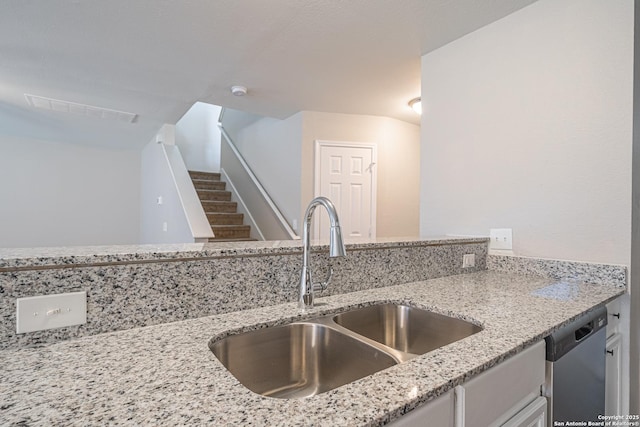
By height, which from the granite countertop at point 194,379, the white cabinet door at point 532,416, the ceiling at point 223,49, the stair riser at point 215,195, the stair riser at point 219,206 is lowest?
the white cabinet door at point 532,416

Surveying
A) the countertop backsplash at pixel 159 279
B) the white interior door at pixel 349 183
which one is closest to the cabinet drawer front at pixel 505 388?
the countertop backsplash at pixel 159 279

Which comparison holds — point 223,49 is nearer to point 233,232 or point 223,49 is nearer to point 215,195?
point 233,232

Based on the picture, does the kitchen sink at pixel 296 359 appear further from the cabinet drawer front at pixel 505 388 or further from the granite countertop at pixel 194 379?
the cabinet drawer front at pixel 505 388

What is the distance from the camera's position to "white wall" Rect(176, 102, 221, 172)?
6402 millimetres

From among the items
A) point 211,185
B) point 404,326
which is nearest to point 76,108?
point 211,185

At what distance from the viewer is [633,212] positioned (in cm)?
140

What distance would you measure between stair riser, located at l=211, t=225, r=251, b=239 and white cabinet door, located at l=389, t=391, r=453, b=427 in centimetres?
408

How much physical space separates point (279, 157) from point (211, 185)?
77.1 inches

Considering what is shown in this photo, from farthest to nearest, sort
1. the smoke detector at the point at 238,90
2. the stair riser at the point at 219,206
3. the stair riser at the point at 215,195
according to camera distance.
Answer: the stair riser at the point at 215,195 → the stair riser at the point at 219,206 → the smoke detector at the point at 238,90

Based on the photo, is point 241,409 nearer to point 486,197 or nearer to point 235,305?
point 235,305

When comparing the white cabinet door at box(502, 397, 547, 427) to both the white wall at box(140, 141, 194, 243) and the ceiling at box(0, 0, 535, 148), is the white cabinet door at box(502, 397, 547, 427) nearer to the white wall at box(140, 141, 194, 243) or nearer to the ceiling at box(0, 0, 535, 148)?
the ceiling at box(0, 0, 535, 148)

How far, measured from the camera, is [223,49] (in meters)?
2.27

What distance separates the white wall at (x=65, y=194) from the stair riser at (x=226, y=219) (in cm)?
177

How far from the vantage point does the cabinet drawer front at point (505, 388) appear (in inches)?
27.3
